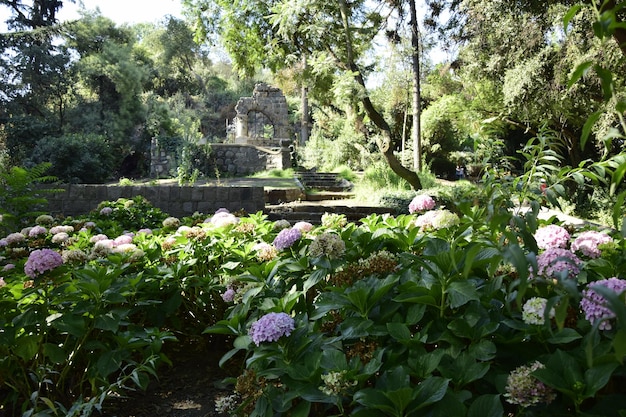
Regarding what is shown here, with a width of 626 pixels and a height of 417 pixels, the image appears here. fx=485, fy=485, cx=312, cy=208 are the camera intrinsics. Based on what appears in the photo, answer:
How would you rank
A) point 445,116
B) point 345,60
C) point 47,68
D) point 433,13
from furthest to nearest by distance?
point 47,68 < point 445,116 < point 433,13 < point 345,60

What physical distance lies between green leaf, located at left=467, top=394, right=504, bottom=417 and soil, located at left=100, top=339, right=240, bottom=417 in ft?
3.50

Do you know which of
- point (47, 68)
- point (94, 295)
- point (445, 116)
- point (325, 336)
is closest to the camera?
point (325, 336)

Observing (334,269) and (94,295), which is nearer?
(334,269)

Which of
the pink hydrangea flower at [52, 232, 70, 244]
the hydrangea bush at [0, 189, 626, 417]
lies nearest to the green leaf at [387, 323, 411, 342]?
the hydrangea bush at [0, 189, 626, 417]

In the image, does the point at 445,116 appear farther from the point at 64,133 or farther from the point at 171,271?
the point at 171,271

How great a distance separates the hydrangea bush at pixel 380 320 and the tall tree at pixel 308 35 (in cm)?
724

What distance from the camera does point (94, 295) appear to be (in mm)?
1945

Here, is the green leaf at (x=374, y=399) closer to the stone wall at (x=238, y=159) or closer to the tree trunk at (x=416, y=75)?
the tree trunk at (x=416, y=75)

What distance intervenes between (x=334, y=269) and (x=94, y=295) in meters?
0.98

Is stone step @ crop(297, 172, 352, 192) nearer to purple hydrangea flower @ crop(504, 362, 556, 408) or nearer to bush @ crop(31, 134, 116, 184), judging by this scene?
bush @ crop(31, 134, 116, 184)

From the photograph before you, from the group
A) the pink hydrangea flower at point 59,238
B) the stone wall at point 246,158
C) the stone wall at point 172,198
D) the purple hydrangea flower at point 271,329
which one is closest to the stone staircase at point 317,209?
the stone wall at point 172,198

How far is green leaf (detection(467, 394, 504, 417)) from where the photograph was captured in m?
1.11

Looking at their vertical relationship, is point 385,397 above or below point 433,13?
below

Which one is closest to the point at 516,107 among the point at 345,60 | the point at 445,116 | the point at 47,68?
the point at 345,60
